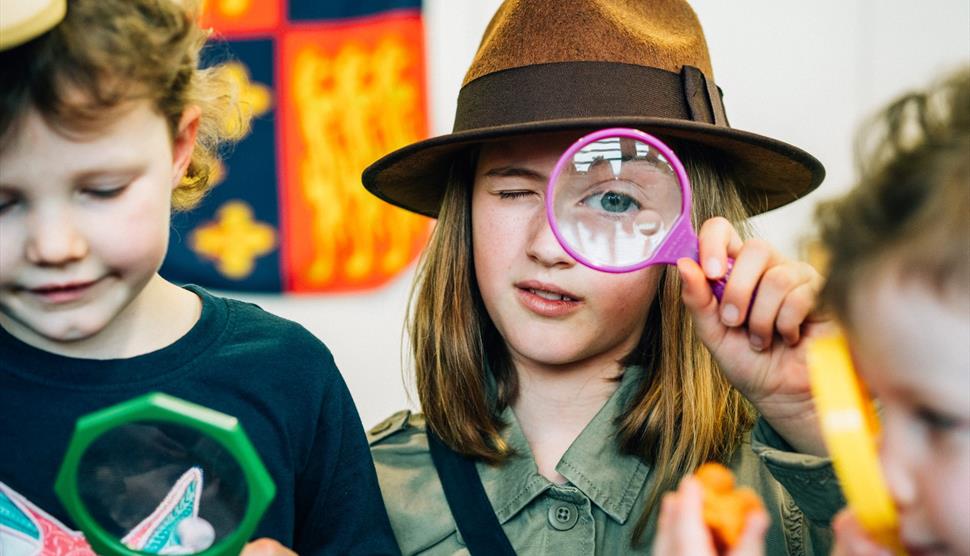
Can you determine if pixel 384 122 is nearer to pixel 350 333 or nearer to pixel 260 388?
pixel 350 333

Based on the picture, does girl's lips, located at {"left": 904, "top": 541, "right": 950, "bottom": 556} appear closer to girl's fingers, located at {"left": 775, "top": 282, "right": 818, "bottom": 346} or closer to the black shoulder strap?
girl's fingers, located at {"left": 775, "top": 282, "right": 818, "bottom": 346}

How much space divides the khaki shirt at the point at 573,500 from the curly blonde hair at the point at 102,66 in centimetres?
68

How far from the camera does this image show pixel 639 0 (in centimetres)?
158

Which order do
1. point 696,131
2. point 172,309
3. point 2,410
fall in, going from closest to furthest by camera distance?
point 2,410 < point 172,309 < point 696,131

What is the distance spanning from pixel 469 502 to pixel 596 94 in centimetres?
62

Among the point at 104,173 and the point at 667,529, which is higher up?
the point at 104,173

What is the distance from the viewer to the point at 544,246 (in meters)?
1.48

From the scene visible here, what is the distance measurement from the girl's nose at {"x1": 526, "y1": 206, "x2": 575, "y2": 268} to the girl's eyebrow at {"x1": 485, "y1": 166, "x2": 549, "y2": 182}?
0.05m

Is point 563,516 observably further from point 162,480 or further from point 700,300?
point 162,480

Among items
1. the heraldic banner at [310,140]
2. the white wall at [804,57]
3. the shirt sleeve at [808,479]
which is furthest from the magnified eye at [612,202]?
the heraldic banner at [310,140]

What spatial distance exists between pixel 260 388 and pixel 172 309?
0.15 meters

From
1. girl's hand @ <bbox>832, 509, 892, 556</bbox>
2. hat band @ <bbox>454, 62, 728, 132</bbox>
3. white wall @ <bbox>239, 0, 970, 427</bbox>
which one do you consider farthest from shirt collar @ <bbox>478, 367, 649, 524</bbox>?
white wall @ <bbox>239, 0, 970, 427</bbox>

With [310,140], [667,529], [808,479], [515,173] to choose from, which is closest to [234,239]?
[310,140]

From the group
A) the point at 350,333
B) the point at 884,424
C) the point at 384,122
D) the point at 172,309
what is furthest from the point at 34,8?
the point at 350,333
